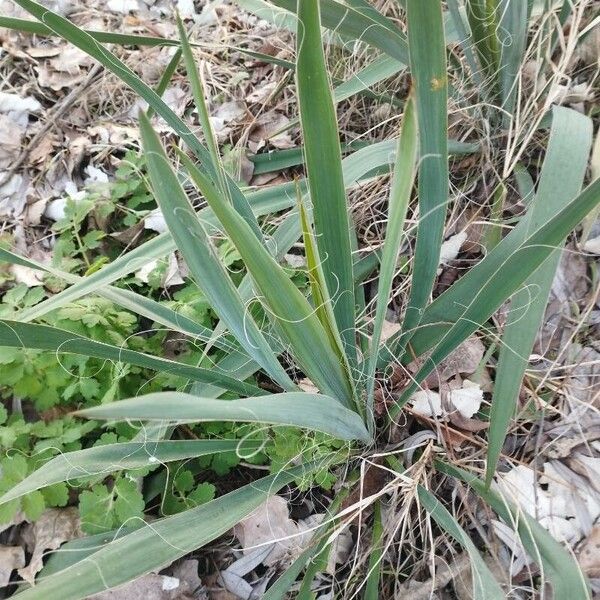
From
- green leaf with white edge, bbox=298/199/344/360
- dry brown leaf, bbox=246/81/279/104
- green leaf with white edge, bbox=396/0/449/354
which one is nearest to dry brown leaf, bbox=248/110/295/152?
dry brown leaf, bbox=246/81/279/104

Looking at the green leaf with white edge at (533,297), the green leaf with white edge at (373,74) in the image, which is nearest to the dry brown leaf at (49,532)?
the green leaf with white edge at (533,297)

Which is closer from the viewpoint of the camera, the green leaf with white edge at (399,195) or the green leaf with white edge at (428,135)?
the green leaf with white edge at (399,195)

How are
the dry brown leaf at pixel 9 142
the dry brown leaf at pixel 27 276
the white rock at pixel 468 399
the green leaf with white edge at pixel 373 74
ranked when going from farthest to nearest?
Result: the dry brown leaf at pixel 9 142
the dry brown leaf at pixel 27 276
the green leaf with white edge at pixel 373 74
the white rock at pixel 468 399

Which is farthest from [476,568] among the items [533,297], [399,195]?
[399,195]

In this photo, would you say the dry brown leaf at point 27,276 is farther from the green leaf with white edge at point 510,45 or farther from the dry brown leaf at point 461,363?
the green leaf with white edge at point 510,45

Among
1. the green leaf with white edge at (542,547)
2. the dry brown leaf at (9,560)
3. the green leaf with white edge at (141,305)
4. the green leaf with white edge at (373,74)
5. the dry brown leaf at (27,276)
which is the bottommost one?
the dry brown leaf at (9,560)

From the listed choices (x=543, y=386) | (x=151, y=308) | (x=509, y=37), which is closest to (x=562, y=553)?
(x=543, y=386)

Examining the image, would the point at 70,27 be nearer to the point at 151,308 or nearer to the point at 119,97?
the point at 151,308

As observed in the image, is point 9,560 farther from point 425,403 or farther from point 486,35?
point 486,35

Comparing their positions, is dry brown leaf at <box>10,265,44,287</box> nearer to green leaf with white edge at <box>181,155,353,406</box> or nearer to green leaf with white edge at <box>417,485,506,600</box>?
green leaf with white edge at <box>181,155,353,406</box>
